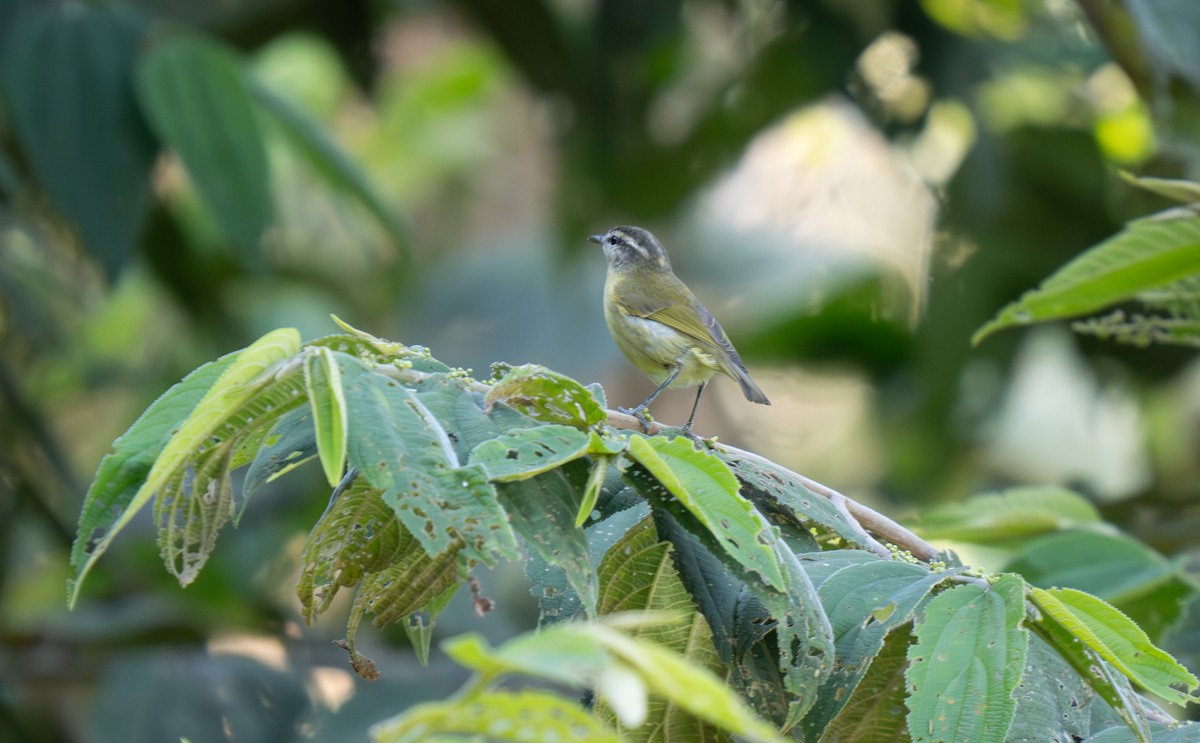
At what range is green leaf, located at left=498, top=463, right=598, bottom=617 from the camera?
4.10ft

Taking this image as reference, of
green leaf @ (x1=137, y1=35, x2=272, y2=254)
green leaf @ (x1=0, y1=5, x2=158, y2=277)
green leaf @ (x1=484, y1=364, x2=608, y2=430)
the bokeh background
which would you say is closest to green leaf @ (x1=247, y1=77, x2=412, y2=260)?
the bokeh background

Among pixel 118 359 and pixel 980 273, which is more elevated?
pixel 980 273

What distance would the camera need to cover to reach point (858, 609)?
1.46 metres

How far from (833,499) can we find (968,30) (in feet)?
13.4

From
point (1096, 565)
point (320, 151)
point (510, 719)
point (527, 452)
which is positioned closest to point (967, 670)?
point (527, 452)

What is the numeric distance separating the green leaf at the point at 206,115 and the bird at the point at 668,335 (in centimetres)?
115

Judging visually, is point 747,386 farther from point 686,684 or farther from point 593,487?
point 686,684

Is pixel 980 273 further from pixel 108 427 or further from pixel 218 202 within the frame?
pixel 108 427

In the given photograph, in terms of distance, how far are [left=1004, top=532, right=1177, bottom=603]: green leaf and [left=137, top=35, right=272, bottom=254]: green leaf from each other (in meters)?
2.37

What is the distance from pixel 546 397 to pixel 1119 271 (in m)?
1.44

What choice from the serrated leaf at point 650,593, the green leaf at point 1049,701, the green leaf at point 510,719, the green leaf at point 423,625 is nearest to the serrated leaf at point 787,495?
the serrated leaf at point 650,593

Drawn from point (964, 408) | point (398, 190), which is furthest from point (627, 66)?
point (398, 190)

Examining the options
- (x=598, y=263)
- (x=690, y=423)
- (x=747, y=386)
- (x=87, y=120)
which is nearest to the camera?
(x=690, y=423)

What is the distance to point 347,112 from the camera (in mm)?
8398
